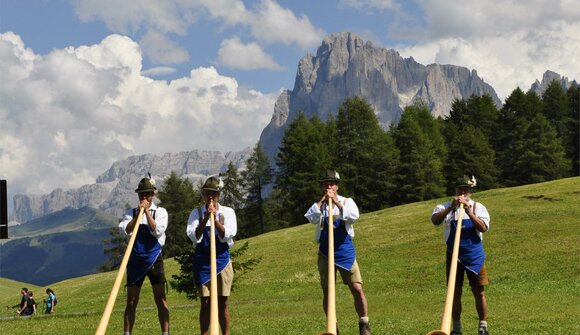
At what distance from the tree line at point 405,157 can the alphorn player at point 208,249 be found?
7050cm

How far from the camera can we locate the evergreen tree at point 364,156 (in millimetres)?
86125

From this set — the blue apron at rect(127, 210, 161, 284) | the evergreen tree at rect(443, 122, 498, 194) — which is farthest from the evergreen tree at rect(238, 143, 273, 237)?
the blue apron at rect(127, 210, 161, 284)

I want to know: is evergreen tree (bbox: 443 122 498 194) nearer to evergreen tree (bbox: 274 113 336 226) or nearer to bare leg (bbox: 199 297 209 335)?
evergreen tree (bbox: 274 113 336 226)

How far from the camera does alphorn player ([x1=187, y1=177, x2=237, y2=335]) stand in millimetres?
11227

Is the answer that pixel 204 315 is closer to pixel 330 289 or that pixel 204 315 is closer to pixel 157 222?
pixel 157 222

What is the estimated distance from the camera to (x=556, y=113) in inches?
4136

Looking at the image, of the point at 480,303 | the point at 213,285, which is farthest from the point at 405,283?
the point at 213,285

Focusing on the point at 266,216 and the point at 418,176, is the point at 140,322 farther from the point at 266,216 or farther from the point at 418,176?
the point at 266,216

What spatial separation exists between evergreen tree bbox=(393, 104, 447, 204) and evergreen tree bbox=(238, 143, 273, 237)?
2341 cm

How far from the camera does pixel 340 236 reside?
12.2m

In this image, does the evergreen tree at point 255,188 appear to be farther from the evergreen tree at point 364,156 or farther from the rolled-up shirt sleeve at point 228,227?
the rolled-up shirt sleeve at point 228,227

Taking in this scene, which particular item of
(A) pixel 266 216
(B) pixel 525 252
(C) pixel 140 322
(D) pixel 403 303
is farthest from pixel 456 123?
(C) pixel 140 322

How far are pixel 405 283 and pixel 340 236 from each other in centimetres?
2852

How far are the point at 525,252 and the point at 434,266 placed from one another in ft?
17.0
